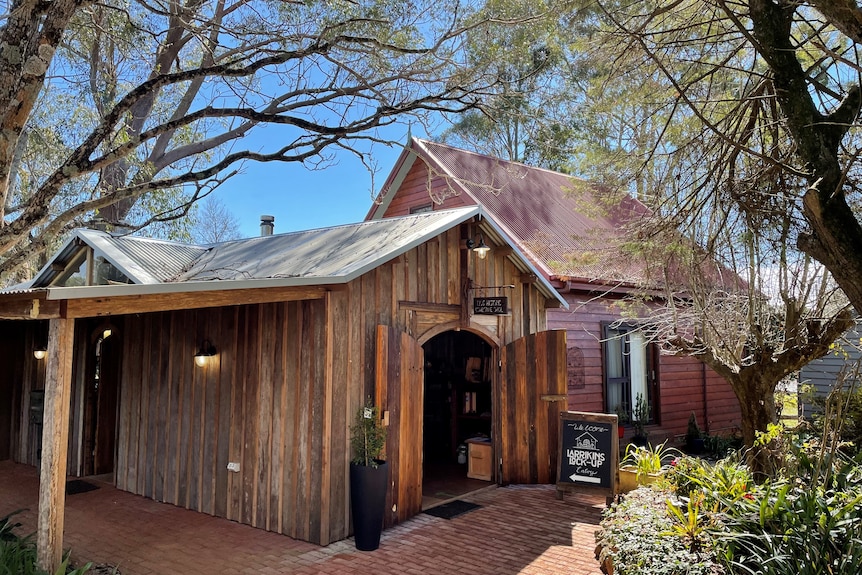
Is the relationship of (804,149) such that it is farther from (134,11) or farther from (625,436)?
(134,11)

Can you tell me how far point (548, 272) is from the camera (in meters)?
9.03

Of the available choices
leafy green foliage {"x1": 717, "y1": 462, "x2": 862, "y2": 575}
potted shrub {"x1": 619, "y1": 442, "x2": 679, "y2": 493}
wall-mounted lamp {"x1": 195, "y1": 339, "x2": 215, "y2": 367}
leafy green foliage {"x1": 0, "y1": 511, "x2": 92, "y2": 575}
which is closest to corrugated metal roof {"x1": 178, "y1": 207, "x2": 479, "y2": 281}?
wall-mounted lamp {"x1": 195, "y1": 339, "x2": 215, "y2": 367}

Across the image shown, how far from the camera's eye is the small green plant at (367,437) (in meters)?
5.62

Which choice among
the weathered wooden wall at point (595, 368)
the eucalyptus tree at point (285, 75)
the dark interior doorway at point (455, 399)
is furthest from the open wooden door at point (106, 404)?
the weathered wooden wall at point (595, 368)

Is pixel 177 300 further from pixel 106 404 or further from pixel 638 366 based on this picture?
pixel 638 366

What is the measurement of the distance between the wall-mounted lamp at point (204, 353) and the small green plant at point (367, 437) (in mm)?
1951

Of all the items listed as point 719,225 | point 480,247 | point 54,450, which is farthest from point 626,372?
point 54,450

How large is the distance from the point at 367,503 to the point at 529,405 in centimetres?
309

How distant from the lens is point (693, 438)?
1078cm

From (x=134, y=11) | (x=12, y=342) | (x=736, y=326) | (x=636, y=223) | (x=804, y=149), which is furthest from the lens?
(x=12, y=342)

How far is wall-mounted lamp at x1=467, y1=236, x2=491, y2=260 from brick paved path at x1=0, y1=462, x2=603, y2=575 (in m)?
2.95

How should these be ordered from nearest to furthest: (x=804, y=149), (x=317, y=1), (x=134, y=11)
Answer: (x=804, y=149) → (x=317, y=1) → (x=134, y=11)

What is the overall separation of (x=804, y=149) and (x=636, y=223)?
2.94 m

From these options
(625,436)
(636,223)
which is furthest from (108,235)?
(625,436)
